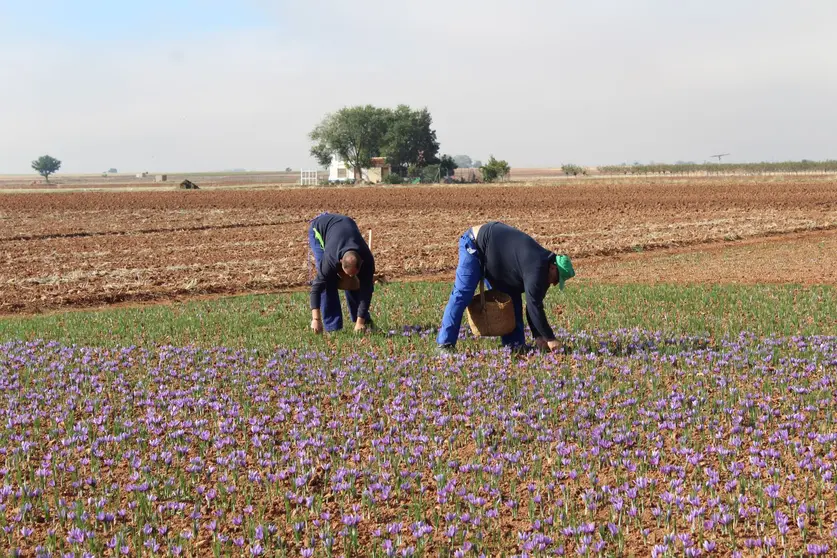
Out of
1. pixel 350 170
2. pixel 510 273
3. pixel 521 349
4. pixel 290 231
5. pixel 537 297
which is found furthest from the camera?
pixel 350 170

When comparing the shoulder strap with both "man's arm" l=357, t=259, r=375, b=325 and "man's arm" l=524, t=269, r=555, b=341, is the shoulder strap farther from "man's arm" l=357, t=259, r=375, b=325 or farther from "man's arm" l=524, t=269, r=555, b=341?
"man's arm" l=524, t=269, r=555, b=341

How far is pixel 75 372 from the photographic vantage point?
9406 mm

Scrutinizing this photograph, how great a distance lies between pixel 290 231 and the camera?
3312cm

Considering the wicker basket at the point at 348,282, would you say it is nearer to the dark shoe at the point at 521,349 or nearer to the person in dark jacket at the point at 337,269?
the person in dark jacket at the point at 337,269

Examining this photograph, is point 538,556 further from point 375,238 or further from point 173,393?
point 375,238

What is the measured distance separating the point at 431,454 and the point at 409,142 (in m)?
105

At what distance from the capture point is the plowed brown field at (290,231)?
20109 mm

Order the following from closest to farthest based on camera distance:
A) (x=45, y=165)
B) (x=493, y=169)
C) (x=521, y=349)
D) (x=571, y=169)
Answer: (x=521, y=349)
(x=493, y=169)
(x=571, y=169)
(x=45, y=165)

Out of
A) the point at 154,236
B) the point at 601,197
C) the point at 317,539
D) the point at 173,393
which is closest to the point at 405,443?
the point at 317,539

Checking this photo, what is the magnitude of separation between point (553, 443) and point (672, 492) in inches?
49.6

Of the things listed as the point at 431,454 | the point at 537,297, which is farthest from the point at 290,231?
the point at 431,454

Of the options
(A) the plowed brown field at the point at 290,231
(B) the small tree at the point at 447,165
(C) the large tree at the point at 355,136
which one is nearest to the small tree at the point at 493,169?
(B) the small tree at the point at 447,165

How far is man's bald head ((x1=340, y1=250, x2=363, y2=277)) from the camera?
9773mm

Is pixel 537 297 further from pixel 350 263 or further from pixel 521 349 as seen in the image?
pixel 350 263
